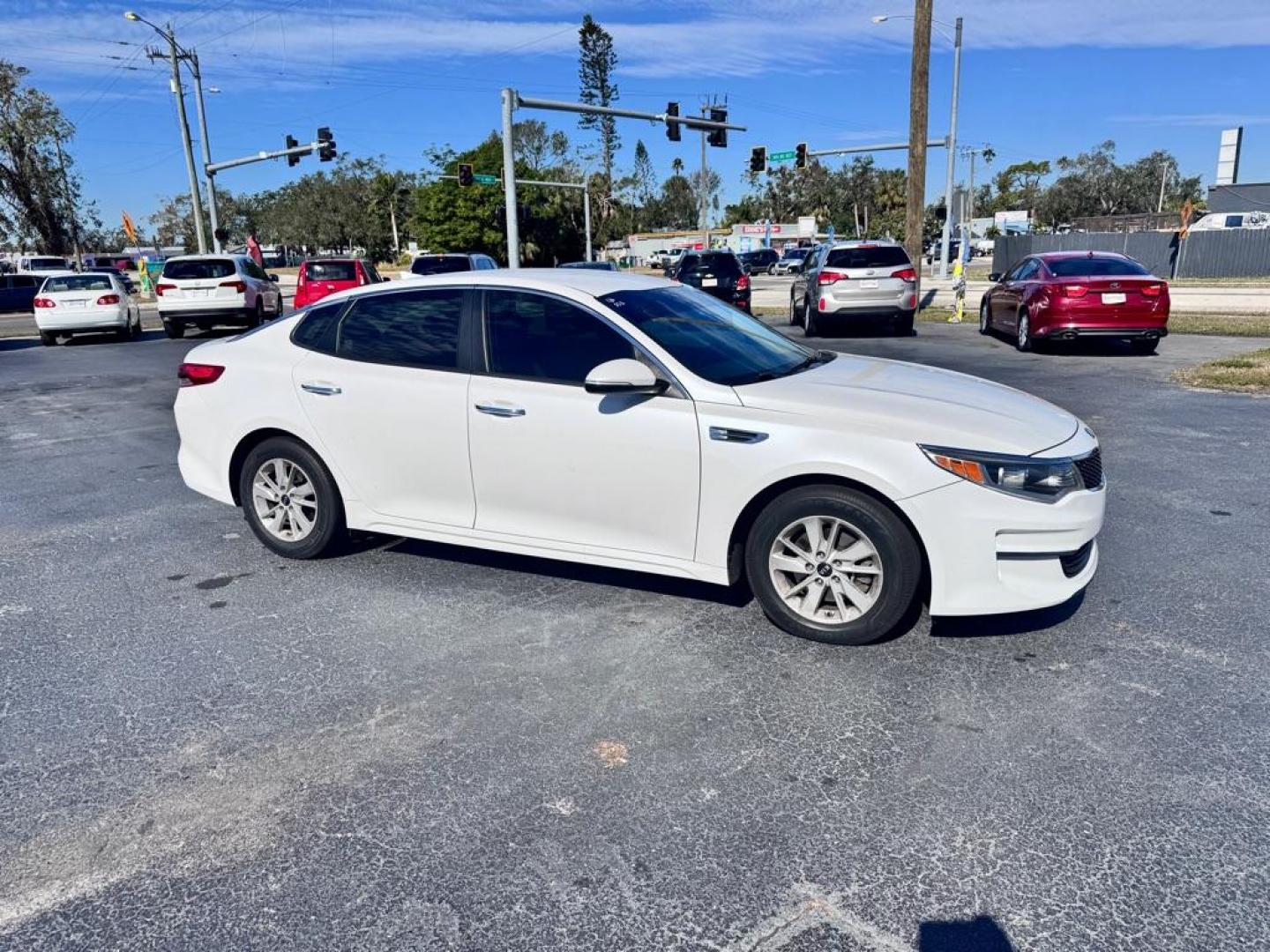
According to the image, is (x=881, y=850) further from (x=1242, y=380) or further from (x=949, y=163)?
(x=949, y=163)

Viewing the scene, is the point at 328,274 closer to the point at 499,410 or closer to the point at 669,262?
the point at 499,410

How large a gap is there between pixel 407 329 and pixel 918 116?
70.0 feet

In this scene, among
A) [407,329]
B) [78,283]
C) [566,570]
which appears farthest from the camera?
[78,283]

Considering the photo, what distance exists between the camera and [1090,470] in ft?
13.5

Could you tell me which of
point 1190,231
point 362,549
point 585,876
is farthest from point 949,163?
point 585,876

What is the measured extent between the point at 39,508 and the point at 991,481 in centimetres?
658

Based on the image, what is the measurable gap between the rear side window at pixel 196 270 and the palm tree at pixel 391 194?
7632cm

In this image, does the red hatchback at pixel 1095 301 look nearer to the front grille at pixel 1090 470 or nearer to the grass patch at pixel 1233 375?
the grass patch at pixel 1233 375

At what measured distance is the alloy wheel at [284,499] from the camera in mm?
5363

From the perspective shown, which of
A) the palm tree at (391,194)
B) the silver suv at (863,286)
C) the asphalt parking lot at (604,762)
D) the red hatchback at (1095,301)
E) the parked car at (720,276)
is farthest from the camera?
the palm tree at (391,194)

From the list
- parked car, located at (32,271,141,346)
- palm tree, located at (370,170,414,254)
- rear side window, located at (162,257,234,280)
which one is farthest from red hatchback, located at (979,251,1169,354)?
palm tree, located at (370,170,414,254)

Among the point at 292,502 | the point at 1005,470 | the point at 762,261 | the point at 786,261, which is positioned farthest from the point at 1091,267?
the point at 786,261

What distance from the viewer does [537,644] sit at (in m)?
4.24

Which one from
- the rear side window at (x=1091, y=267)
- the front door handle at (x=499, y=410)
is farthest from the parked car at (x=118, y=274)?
the front door handle at (x=499, y=410)
